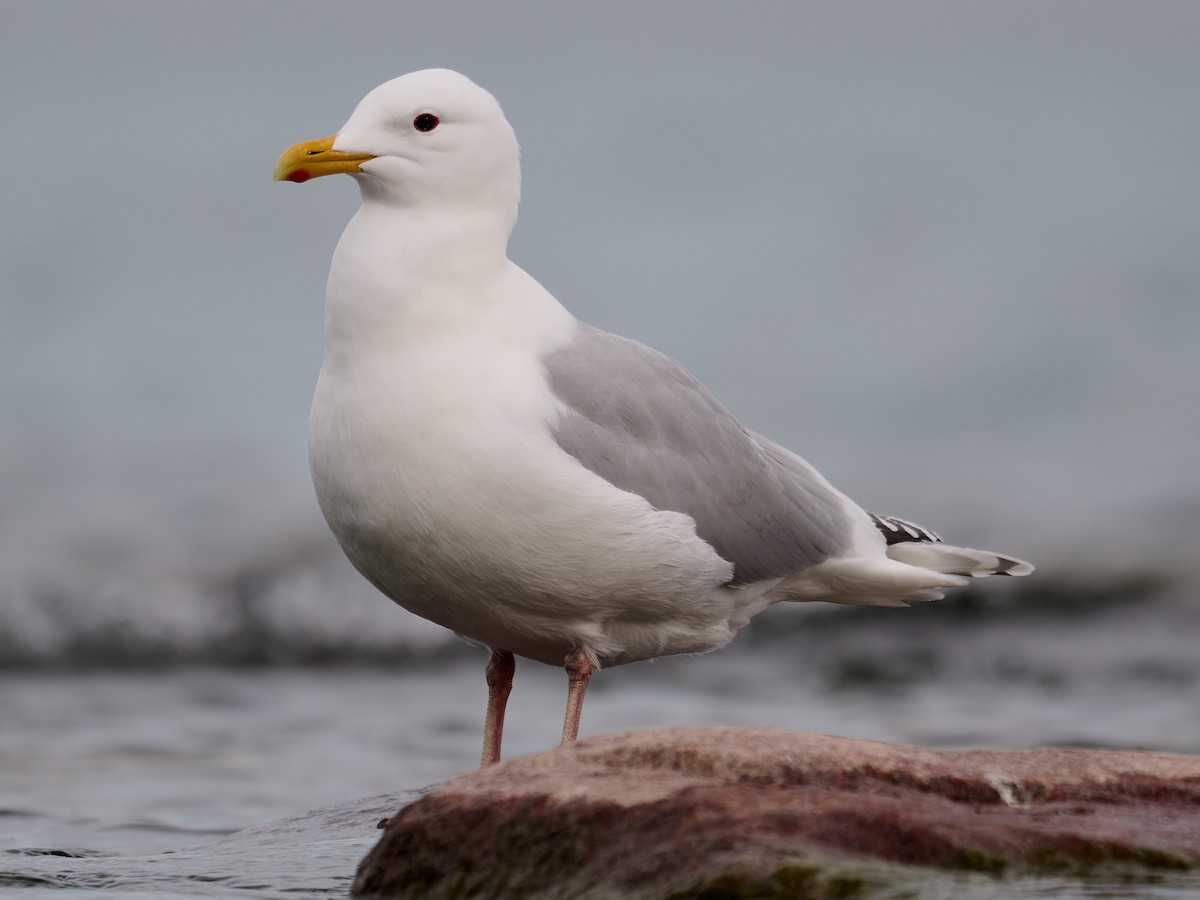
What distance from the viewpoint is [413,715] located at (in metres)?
11.5

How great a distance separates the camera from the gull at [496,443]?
5523mm

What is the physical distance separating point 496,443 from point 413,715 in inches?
251

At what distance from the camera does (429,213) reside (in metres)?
5.94

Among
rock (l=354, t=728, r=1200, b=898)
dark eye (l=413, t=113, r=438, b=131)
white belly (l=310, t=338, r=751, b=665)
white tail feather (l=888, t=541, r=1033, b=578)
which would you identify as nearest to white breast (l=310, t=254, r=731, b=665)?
white belly (l=310, t=338, r=751, b=665)

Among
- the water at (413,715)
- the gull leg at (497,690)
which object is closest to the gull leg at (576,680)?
the gull leg at (497,690)

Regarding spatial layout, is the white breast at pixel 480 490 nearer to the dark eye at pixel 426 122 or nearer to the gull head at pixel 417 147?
the gull head at pixel 417 147

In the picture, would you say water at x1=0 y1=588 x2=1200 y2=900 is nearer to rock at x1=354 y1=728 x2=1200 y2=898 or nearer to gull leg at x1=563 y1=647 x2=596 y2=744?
gull leg at x1=563 y1=647 x2=596 y2=744

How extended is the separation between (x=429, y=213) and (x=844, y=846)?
276cm

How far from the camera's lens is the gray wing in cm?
587

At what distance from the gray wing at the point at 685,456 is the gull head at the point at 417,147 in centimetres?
68

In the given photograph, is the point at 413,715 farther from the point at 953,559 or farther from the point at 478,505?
the point at 478,505

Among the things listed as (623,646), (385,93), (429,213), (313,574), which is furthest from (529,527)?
(313,574)

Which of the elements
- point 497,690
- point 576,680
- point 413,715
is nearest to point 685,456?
point 576,680

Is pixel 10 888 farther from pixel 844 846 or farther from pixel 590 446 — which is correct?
pixel 844 846
